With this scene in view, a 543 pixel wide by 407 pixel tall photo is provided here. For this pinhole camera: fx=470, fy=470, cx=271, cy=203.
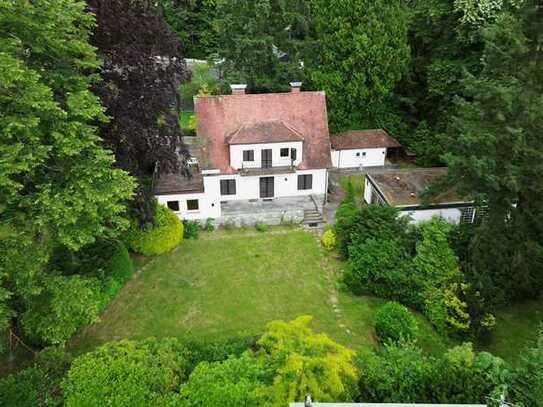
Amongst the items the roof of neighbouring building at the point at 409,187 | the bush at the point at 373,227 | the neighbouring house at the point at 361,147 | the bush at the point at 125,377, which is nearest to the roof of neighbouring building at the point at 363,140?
Answer: the neighbouring house at the point at 361,147

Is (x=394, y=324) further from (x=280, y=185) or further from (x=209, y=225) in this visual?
(x=280, y=185)

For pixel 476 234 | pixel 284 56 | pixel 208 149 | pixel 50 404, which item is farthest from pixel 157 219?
pixel 284 56

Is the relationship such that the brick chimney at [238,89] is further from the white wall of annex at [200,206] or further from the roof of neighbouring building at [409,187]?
the roof of neighbouring building at [409,187]

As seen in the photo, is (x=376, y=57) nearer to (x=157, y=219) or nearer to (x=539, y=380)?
(x=157, y=219)

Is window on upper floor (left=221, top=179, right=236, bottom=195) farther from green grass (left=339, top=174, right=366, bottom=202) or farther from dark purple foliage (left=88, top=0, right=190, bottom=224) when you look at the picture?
green grass (left=339, top=174, right=366, bottom=202)

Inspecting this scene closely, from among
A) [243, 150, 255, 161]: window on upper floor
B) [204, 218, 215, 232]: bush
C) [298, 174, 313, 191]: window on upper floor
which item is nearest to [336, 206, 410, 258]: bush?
[298, 174, 313, 191]: window on upper floor

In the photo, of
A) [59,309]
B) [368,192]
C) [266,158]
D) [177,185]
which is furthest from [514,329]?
[59,309]
